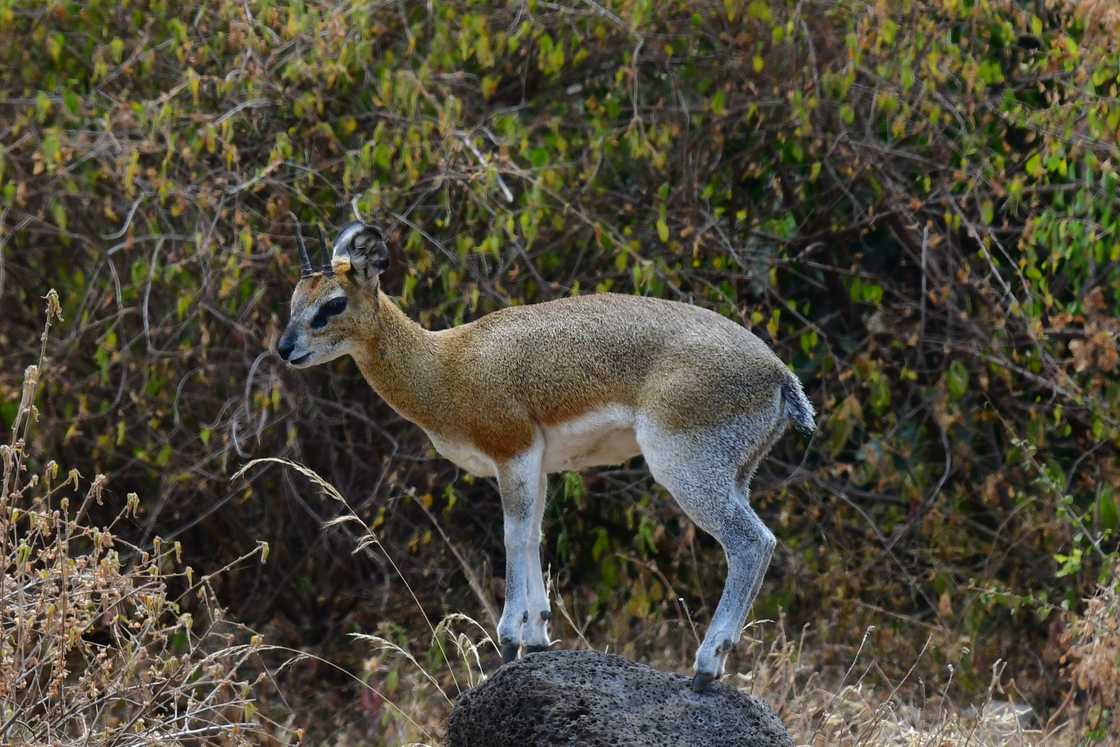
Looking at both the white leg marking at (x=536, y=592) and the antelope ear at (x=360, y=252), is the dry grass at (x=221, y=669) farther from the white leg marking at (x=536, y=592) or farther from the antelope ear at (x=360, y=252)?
the antelope ear at (x=360, y=252)

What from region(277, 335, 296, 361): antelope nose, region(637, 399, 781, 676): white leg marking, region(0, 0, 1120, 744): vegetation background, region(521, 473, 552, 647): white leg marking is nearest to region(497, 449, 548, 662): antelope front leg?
region(521, 473, 552, 647): white leg marking

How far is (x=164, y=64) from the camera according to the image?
34.0 feet

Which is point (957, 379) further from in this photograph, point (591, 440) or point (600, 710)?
point (600, 710)

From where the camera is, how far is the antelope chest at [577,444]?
19.5 feet

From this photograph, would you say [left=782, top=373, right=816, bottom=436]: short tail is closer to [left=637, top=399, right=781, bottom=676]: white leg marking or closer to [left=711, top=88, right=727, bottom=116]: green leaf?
[left=637, top=399, right=781, bottom=676]: white leg marking

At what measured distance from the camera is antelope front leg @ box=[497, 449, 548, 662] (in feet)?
19.7

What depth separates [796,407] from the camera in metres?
5.93

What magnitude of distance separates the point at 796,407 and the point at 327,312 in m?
1.71

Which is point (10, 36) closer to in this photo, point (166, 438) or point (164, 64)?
point (164, 64)

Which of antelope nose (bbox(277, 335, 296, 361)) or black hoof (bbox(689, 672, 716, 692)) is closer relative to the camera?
black hoof (bbox(689, 672, 716, 692))

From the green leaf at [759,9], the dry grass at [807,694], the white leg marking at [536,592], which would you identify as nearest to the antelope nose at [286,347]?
the dry grass at [807,694]

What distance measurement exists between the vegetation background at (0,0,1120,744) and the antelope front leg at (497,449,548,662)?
312 centimetres

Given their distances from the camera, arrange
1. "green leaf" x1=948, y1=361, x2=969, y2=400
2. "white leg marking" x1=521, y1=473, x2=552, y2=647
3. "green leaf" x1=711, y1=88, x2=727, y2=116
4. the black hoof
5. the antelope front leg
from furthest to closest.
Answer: "green leaf" x1=948, y1=361, x2=969, y2=400, "green leaf" x1=711, y1=88, x2=727, y2=116, "white leg marking" x1=521, y1=473, x2=552, y2=647, the antelope front leg, the black hoof

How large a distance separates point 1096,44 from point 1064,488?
268 cm
